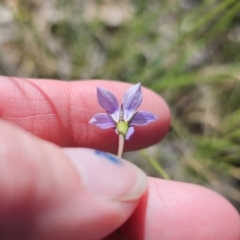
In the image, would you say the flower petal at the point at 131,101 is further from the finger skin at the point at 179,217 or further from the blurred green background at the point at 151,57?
the blurred green background at the point at 151,57

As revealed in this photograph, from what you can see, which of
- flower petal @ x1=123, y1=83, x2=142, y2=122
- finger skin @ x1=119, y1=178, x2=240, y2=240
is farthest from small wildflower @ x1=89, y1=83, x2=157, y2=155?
finger skin @ x1=119, y1=178, x2=240, y2=240

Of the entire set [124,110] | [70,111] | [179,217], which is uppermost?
[124,110]

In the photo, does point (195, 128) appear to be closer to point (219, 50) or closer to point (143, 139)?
point (219, 50)

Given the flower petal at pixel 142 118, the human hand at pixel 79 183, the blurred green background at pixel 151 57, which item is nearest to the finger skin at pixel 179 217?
the human hand at pixel 79 183

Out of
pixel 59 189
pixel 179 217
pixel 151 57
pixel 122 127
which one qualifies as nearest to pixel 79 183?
pixel 59 189

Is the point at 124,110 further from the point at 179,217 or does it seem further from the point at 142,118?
the point at 179,217

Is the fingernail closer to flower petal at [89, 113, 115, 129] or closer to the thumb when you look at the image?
→ the thumb

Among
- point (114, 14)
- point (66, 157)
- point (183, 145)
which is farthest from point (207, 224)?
point (114, 14)
